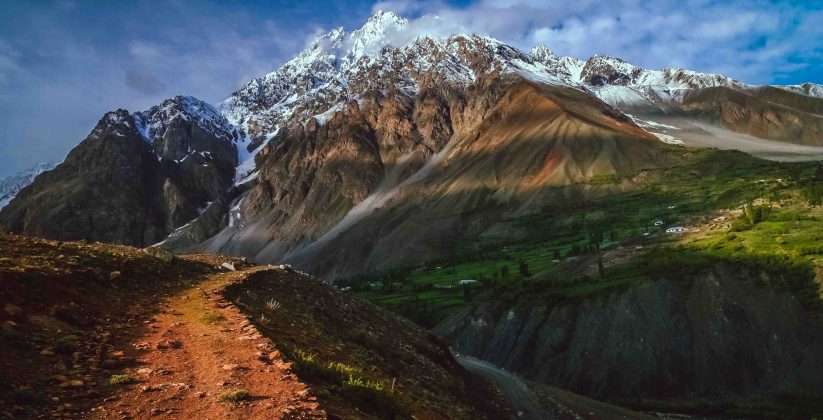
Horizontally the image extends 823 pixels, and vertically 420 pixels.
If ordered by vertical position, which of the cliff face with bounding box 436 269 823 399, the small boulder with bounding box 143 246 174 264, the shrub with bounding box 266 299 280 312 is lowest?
the cliff face with bounding box 436 269 823 399

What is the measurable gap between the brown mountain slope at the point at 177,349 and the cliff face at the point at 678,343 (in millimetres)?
51272

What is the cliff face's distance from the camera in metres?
67.2

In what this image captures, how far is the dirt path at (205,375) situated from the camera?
11039 mm

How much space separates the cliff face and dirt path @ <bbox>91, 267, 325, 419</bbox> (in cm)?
6275

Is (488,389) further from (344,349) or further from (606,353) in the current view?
(606,353)

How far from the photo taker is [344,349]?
20031mm

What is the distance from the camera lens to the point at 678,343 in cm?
7194

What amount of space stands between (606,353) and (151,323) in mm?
67931

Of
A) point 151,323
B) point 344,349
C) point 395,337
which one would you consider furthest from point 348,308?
point 151,323

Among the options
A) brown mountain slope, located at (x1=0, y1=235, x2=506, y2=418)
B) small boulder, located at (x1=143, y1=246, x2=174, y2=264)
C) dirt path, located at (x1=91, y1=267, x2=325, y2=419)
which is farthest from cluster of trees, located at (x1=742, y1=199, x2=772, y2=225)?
dirt path, located at (x1=91, y1=267, x2=325, y2=419)

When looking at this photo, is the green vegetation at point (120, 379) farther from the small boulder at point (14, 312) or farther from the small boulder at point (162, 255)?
the small boulder at point (162, 255)

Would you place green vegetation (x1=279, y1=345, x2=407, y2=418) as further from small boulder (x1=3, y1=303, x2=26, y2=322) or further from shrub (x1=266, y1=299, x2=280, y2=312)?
small boulder (x1=3, y1=303, x2=26, y2=322)

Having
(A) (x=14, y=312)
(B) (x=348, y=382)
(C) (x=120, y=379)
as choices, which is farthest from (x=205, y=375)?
(A) (x=14, y=312)

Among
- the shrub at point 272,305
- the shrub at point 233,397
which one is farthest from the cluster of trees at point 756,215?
the shrub at point 233,397
